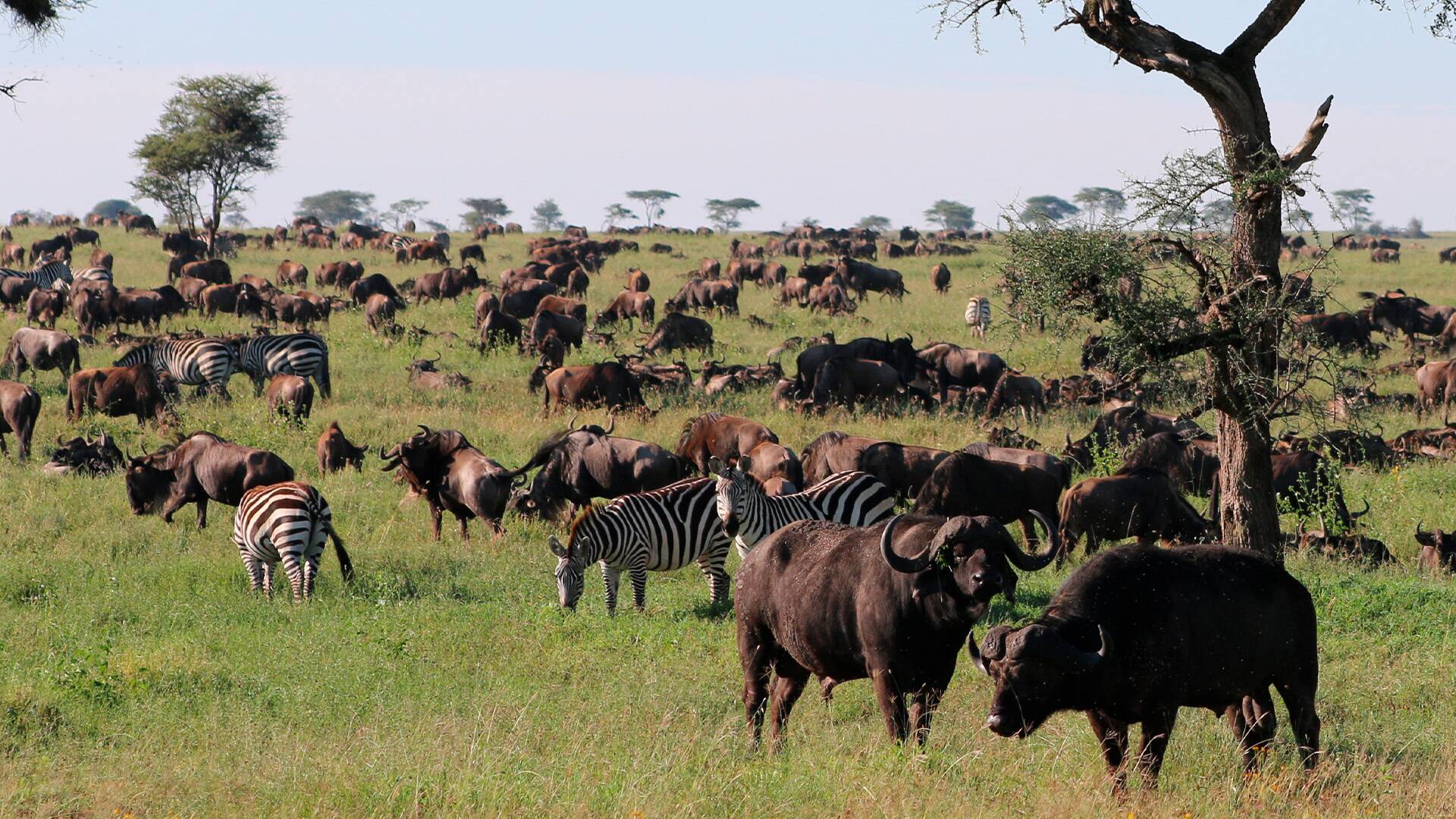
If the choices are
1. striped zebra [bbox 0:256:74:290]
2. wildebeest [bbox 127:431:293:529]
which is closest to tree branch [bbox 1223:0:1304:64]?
wildebeest [bbox 127:431:293:529]

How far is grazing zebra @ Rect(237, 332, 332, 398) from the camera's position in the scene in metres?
25.7

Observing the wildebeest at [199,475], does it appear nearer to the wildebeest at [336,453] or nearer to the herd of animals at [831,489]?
the herd of animals at [831,489]

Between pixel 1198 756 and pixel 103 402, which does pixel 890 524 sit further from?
pixel 103 402

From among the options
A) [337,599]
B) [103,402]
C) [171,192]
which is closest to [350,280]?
[171,192]

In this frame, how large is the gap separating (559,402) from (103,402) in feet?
24.4

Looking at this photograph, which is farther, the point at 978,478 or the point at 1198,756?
the point at 978,478

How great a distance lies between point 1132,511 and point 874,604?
25.7 ft

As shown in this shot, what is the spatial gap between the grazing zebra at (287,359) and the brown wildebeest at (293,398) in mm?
2244

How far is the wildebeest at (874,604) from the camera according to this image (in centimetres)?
754

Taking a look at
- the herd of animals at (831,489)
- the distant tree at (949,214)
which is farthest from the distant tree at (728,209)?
the herd of animals at (831,489)

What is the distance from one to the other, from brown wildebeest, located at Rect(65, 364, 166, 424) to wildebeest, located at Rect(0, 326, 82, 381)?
3402mm

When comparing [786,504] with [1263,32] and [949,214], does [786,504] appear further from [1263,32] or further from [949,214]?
[949,214]

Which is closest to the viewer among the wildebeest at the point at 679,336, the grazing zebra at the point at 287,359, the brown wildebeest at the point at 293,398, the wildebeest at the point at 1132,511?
the wildebeest at the point at 1132,511

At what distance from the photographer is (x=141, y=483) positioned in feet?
55.6
